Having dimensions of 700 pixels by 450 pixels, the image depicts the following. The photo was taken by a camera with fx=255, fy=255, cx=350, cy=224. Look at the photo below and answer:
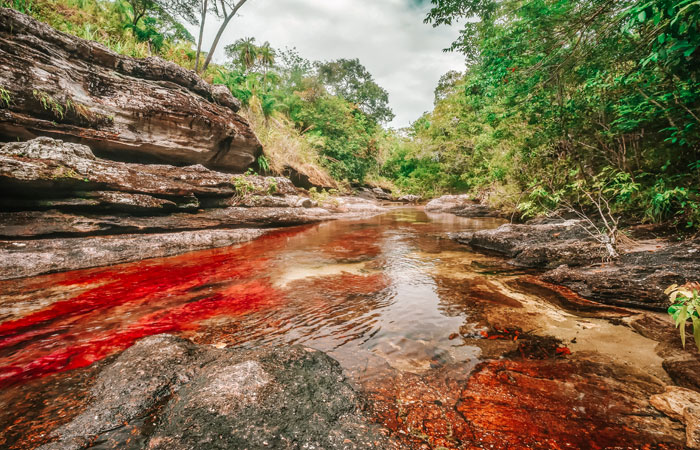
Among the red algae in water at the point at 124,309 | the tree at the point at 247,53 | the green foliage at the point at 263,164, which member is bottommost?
the red algae in water at the point at 124,309

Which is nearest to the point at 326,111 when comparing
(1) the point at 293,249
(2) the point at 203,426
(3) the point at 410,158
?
(3) the point at 410,158

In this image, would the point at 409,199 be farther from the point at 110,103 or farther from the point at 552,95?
the point at 110,103

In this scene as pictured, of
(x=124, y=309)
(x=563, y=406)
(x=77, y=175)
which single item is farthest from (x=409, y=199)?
(x=563, y=406)

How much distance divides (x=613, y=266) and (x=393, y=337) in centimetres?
317

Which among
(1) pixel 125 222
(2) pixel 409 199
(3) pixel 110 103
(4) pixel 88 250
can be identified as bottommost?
(4) pixel 88 250

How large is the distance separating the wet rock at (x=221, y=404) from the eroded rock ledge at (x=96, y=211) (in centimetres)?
386

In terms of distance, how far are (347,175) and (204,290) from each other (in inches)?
710

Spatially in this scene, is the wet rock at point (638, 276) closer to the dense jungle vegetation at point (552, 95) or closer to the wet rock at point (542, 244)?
the wet rock at point (542, 244)

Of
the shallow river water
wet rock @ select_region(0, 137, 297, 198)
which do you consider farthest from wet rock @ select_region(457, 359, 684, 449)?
wet rock @ select_region(0, 137, 297, 198)

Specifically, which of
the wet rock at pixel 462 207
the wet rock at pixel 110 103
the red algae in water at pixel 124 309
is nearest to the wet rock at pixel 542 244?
the red algae in water at pixel 124 309

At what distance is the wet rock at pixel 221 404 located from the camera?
3.79ft

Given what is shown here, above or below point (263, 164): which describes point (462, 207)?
below

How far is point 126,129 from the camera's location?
21.7 feet

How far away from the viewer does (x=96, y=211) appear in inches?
203
